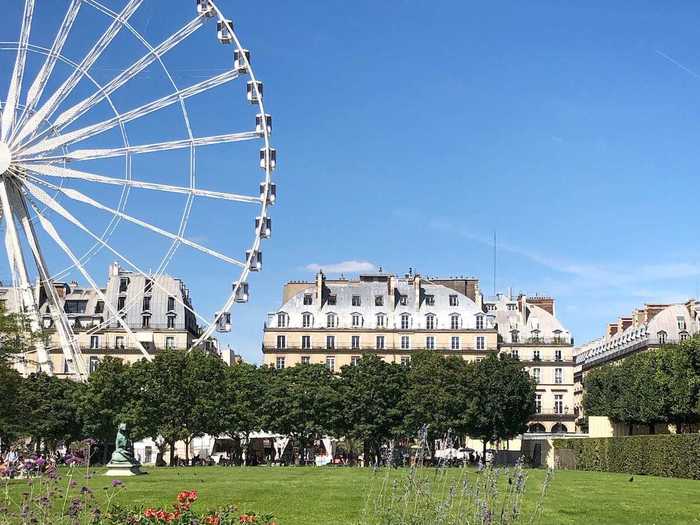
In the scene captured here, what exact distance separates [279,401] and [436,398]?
32.7ft

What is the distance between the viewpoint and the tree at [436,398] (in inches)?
2674

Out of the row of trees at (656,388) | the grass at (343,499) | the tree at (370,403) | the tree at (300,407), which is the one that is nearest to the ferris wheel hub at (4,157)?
the grass at (343,499)

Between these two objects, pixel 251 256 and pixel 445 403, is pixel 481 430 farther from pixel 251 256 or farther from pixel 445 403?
pixel 251 256

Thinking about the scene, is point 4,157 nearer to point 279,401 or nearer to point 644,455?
point 279,401

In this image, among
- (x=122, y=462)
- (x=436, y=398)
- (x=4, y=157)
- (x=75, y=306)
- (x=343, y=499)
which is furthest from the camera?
(x=75, y=306)

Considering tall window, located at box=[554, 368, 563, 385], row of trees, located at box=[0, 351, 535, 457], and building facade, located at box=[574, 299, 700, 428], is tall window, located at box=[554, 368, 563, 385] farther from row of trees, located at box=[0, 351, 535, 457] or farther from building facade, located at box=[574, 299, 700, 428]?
row of trees, located at box=[0, 351, 535, 457]

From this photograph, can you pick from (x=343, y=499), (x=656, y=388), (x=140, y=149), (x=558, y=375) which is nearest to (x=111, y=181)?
(x=140, y=149)

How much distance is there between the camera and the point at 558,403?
348ft

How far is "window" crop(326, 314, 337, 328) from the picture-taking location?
10131cm

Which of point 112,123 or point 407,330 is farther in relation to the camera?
point 407,330

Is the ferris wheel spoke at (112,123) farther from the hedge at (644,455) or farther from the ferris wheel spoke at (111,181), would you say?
the hedge at (644,455)

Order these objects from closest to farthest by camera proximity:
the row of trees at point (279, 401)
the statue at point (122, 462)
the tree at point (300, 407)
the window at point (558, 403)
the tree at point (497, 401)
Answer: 1. the statue at point (122, 462)
2. the row of trees at point (279, 401)
3. the tree at point (300, 407)
4. the tree at point (497, 401)
5. the window at point (558, 403)

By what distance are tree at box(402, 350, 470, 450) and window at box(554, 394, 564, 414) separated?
Result: 3456 cm

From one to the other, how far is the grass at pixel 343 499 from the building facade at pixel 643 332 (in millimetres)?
68403
